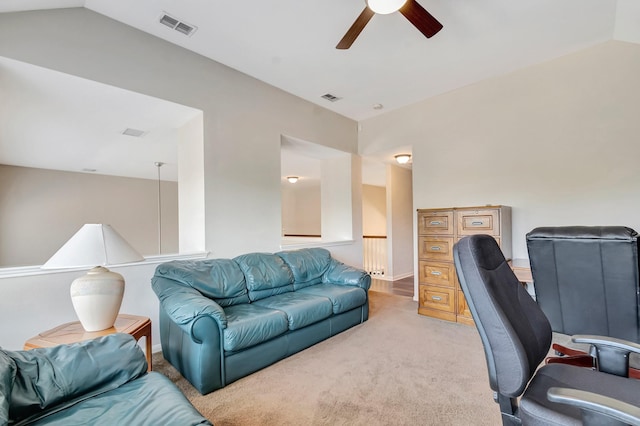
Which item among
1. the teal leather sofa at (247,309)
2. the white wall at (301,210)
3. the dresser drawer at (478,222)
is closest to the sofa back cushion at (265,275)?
the teal leather sofa at (247,309)

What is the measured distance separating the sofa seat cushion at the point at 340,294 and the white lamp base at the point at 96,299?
1.84 m

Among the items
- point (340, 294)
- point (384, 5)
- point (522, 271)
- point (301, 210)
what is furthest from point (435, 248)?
point (301, 210)

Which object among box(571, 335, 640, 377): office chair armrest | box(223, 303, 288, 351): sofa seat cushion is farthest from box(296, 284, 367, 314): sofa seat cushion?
box(571, 335, 640, 377): office chair armrest

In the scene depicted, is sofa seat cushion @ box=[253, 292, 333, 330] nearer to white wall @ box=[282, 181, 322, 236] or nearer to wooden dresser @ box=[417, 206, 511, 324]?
wooden dresser @ box=[417, 206, 511, 324]

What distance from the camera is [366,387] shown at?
2188 mm

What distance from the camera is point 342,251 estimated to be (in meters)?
5.03

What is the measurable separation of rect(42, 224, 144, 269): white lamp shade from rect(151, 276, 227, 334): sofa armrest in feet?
→ 1.47

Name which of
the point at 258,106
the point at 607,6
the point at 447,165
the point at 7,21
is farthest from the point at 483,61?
the point at 7,21

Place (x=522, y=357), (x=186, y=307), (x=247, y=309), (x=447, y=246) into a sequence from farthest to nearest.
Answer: (x=447, y=246) < (x=247, y=309) < (x=186, y=307) < (x=522, y=357)

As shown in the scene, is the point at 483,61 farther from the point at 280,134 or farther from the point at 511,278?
the point at 511,278

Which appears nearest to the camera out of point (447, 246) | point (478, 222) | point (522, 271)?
point (522, 271)

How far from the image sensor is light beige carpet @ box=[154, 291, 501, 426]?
1860mm

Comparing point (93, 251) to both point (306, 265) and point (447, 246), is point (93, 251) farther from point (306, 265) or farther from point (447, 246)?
point (447, 246)

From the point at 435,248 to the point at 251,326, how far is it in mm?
2616
